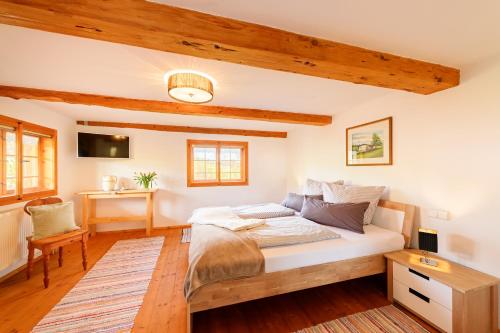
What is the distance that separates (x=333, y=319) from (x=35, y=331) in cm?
245

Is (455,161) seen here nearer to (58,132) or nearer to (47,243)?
(47,243)

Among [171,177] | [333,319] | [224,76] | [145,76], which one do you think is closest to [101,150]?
[171,177]

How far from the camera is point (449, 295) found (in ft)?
4.99

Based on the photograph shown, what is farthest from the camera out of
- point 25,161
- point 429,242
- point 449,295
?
point 25,161

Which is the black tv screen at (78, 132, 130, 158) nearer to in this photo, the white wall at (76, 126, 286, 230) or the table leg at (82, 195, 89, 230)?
the white wall at (76, 126, 286, 230)

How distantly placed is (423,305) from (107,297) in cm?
291

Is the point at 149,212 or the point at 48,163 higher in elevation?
the point at 48,163

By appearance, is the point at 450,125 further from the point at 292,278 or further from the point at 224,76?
the point at 224,76

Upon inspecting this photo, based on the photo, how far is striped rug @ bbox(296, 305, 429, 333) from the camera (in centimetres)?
161

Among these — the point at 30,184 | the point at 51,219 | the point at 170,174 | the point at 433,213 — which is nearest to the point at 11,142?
the point at 30,184

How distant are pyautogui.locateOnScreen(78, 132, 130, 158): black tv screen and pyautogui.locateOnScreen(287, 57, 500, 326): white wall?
4.32 meters

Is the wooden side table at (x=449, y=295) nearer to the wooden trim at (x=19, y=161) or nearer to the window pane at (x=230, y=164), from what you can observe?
the window pane at (x=230, y=164)

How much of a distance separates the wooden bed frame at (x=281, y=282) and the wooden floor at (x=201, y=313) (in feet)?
0.88

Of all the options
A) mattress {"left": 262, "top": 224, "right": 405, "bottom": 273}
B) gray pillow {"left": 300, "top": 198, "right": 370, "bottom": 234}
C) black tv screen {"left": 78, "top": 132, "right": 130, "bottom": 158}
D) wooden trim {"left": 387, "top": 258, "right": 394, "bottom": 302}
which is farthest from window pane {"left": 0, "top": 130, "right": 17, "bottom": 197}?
wooden trim {"left": 387, "top": 258, "right": 394, "bottom": 302}
